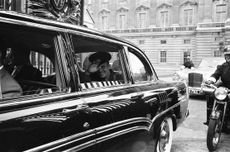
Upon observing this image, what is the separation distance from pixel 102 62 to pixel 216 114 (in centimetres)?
255

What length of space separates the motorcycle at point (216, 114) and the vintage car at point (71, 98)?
1.33 meters

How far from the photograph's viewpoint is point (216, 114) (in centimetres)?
421

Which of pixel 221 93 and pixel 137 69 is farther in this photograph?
pixel 221 93

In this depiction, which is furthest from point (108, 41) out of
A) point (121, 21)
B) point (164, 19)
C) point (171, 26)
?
point (121, 21)

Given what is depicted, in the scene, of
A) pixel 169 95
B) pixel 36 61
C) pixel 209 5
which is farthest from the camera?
pixel 209 5

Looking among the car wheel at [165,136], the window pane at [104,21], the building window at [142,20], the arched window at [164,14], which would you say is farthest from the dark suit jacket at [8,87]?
the window pane at [104,21]

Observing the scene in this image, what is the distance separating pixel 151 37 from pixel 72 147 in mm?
42551

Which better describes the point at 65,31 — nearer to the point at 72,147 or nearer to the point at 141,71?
the point at 72,147

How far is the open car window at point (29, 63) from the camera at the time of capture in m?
1.78

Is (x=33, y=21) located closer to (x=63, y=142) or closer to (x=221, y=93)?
(x=63, y=142)

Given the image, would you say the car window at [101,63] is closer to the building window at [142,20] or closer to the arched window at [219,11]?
the arched window at [219,11]

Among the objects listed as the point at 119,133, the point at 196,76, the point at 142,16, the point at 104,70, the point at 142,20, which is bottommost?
the point at 119,133

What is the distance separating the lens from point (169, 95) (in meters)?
3.53

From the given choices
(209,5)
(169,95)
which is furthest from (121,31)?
(169,95)
